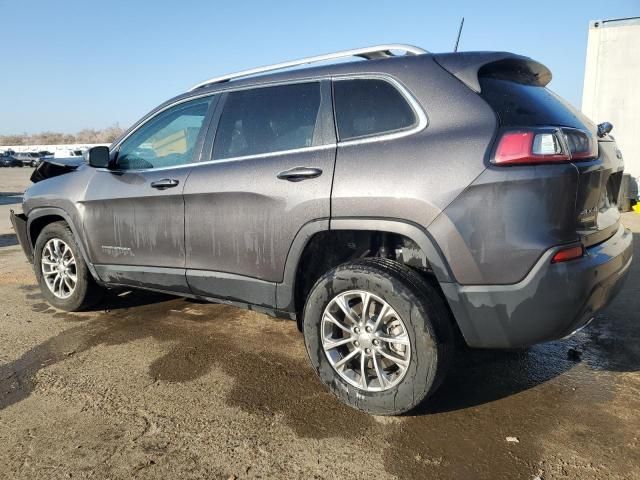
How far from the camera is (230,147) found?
3.25m

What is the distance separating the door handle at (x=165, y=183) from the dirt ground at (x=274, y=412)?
3.87ft

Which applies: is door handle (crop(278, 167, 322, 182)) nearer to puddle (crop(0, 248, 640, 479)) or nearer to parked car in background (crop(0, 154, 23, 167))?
puddle (crop(0, 248, 640, 479))

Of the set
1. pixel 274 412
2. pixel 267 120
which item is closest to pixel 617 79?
pixel 267 120

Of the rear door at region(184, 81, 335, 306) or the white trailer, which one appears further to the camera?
the white trailer

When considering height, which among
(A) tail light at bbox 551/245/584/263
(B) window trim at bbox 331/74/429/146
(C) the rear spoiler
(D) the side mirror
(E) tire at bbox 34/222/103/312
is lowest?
(E) tire at bbox 34/222/103/312

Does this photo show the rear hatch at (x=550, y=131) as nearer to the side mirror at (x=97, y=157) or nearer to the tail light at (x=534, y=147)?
the tail light at (x=534, y=147)

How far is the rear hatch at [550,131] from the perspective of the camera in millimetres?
2227

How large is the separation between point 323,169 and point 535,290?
1.25 meters

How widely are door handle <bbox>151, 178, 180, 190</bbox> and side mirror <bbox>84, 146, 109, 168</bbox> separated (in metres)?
0.62

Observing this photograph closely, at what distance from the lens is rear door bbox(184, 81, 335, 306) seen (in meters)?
2.79

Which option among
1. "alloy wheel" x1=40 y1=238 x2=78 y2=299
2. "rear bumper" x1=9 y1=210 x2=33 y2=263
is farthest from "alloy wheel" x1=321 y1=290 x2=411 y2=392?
"rear bumper" x1=9 y1=210 x2=33 y2=263

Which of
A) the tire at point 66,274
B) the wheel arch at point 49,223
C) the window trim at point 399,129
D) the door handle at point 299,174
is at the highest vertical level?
the window trim at point 399,129

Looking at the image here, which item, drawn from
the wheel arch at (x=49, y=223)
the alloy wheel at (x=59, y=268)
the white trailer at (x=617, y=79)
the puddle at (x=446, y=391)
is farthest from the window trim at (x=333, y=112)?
the white trailer at (x=617, y=79)

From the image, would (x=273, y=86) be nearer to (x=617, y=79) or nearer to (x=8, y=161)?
(x=617, y=79)
